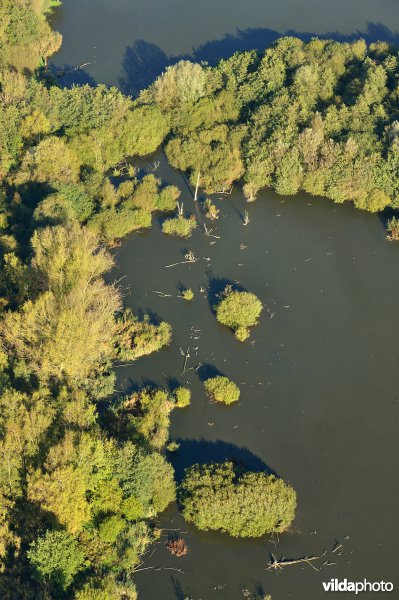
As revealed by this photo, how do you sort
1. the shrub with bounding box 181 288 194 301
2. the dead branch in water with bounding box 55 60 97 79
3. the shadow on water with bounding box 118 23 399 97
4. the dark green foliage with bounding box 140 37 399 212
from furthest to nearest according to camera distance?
1. the shadow on water with bounding box 118 23 399 97
2. the dead branch in water with bounding box 55 60 97 79
3. the dark green foliage with bounding box 140 37 399 212
4. the shrub with bounding box 181 288 194 301

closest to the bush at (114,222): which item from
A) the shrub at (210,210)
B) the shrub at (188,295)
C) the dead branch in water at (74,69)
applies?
the shrub at (210,210)

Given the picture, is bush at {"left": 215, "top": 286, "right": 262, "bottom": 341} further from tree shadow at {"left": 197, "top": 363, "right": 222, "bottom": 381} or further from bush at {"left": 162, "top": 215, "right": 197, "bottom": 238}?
bush at {"left": 162, "top": 215, "right": 197, "bottom": 238}

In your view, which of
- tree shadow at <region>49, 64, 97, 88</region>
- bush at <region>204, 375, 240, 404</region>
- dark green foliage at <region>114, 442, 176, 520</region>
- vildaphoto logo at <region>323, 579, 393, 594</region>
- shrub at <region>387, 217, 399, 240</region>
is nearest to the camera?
vildaphoto logo at <region>323, 579, 393, 594</region>

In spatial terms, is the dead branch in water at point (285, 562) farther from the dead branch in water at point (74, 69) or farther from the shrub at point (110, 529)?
the dead branch in water at point (74, 69)

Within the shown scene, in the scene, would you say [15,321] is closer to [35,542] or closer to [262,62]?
[35,542]

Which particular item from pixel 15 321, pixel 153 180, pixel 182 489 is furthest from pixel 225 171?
pixel 182 489

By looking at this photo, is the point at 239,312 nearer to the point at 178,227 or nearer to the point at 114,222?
the point at 178,227

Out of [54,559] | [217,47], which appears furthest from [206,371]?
[217,47]

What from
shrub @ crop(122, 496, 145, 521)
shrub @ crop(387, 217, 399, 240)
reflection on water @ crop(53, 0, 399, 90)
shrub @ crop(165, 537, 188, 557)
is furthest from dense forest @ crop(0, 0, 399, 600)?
reflection on water @ crop(53, 0, 399, 90)
